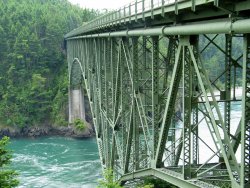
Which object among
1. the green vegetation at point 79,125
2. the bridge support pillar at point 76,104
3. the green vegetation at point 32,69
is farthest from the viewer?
the green vegetation at point 32,69

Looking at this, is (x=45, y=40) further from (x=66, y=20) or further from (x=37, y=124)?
(x=37, y=124)

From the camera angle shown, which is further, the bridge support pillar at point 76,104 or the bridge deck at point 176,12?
the bridge support pillar at point 76,104

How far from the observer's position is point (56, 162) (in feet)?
155

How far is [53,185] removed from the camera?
38.2 m

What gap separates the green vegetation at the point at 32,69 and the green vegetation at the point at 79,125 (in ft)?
10.6

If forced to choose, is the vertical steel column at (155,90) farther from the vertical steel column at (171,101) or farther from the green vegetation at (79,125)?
the green vegetation at (79,125)

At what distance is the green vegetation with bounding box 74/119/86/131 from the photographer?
5972cm

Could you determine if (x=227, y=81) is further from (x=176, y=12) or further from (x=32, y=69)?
(x=32, y=69)

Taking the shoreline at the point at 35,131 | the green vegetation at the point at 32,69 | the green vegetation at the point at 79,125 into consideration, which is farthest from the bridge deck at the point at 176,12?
the green vegetation at the point at 32,69

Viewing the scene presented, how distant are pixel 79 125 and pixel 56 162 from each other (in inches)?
514

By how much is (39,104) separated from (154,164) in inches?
2261

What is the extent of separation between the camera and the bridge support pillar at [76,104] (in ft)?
207

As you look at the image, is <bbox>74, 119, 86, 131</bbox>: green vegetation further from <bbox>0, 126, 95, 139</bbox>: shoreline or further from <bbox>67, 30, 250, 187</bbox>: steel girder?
<bbox>67, 30, 250, 187</bbox>: steel girder

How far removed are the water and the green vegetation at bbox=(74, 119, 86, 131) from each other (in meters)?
2.21
